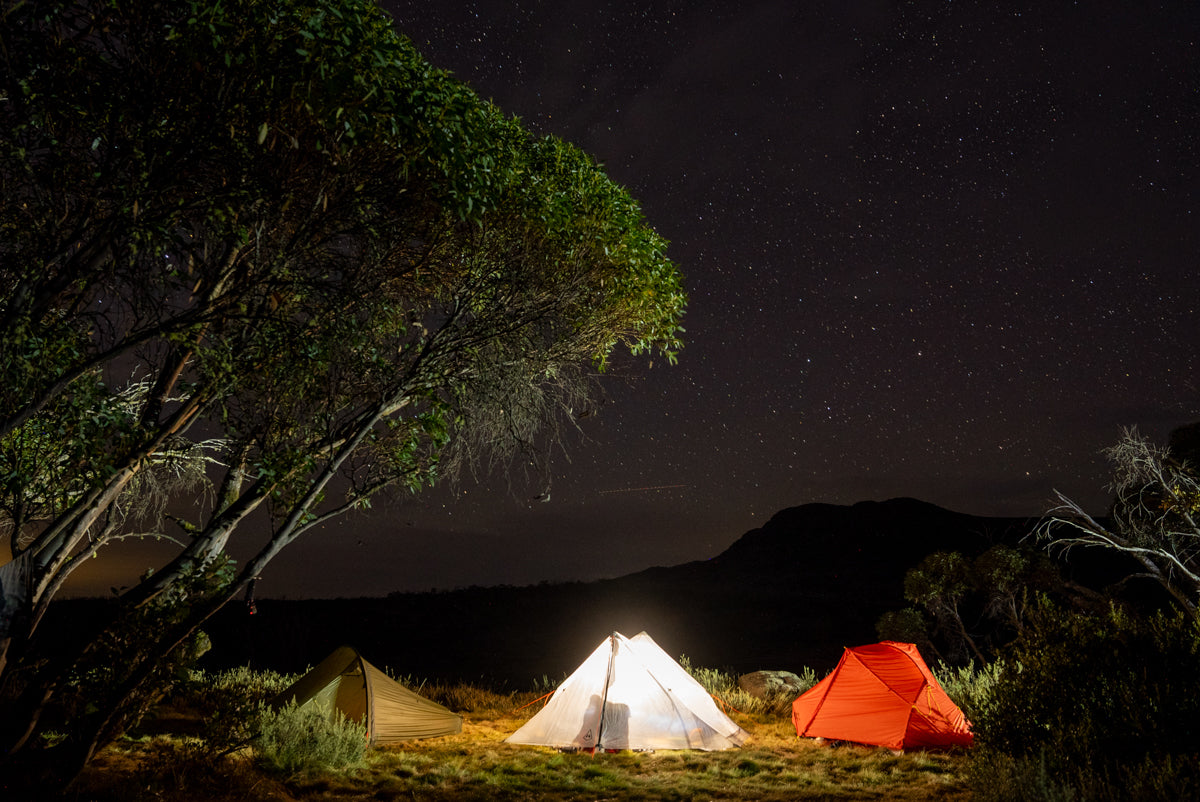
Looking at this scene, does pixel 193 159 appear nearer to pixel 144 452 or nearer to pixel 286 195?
pixel 286 195

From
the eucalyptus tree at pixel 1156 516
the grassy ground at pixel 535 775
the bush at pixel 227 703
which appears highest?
the eucalyptus tree at pixel 1156 516

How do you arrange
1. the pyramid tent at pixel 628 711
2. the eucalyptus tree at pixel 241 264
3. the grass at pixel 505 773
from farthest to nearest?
the pyramid tent at pixel 628 711 → the grass at pixel 505 773 → the eucalyptus tree at pixel 241 264

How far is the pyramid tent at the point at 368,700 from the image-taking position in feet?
33.0

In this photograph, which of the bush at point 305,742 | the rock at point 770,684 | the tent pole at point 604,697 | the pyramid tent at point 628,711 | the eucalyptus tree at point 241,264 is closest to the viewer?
the eucalyptus tree at point 241,264

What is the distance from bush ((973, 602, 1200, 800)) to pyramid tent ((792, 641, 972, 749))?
3561mm

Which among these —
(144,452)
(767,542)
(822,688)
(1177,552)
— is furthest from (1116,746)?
(767,542)

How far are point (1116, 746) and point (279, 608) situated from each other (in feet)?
173

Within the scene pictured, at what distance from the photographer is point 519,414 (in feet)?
25.8

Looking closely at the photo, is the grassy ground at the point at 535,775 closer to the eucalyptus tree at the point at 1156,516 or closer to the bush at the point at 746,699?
the bush at the point at 746,699

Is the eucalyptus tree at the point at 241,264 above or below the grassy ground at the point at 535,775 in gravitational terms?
above

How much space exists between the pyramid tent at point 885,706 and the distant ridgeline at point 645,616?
10.9 m

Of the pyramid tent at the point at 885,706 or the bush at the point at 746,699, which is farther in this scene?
the bush at the point at 746,699

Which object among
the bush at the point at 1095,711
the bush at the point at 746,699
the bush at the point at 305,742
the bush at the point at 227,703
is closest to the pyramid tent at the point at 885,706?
the bush at the point at 746,699

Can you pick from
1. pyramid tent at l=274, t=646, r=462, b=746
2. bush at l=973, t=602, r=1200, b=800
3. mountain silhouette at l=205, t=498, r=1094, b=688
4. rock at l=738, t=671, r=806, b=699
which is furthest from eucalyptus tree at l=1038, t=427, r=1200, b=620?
pyramid tent at l=274, t=646, r=462, b=746
